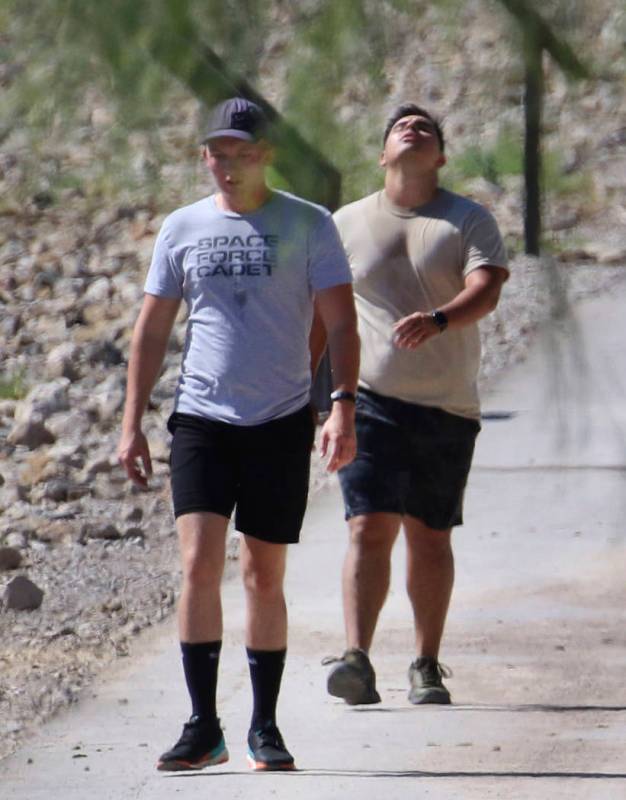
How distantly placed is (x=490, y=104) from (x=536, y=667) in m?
4.88

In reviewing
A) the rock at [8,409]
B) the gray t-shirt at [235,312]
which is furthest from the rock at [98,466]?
the gray t-shirt at [235,312]

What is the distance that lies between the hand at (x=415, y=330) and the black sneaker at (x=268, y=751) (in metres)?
1.18

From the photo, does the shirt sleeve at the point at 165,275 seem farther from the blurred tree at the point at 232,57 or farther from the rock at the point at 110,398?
the rock at the point at 110,398

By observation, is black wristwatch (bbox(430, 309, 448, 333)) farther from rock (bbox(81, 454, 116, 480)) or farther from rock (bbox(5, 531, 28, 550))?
rock (bbox(81, 454, 116, 480))

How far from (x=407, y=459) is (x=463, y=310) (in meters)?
0.63

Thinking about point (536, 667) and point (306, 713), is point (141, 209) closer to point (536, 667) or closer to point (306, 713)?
point (306, 713)

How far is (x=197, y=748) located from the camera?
5.84 meters

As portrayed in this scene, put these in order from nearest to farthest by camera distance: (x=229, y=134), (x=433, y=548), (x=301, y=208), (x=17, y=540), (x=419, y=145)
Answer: (x=229, y=134)
(x=301, y=208)
(x=419, y=145)
(x=433, y=548)
(x=17, y=540)

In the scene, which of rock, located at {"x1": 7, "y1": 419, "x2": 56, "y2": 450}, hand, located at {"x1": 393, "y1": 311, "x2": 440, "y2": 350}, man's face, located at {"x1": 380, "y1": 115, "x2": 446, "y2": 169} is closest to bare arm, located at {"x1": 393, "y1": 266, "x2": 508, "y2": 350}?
hand, located at {"x1": 393, "y1": 311, "x2": 440, "y2": 350}

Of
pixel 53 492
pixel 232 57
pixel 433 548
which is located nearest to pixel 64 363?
pixel 53 492

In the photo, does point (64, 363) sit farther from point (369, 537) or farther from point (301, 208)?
point (301, 208)

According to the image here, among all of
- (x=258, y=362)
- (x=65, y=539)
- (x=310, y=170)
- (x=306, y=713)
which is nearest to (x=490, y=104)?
(x=310, y=170)

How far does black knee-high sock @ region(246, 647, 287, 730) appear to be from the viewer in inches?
234

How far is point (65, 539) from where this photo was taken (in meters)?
9.98
